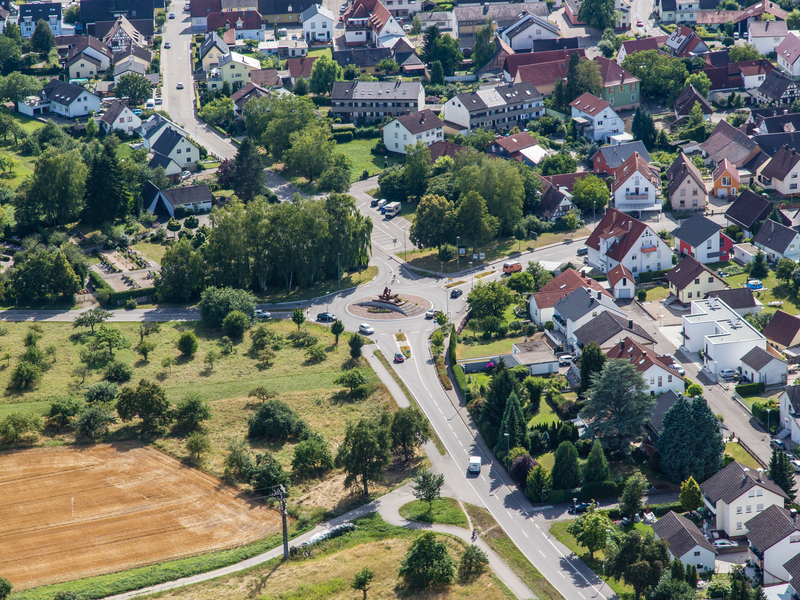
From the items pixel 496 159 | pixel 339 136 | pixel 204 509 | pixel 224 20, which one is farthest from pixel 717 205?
pixel 224 20

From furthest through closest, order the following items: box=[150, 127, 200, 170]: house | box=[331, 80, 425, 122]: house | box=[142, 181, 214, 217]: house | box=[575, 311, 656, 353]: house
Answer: box=[331, 80, 425, 122]: house → box=[150, 127, 200, 170]: house → box=[142, 181, 214, 217]: house → box=[575, 311, 656, 353]: house

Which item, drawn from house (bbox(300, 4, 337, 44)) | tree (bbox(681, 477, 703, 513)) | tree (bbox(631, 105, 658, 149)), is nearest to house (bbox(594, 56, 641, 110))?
tree (bbox(631, 105, 658, 149))

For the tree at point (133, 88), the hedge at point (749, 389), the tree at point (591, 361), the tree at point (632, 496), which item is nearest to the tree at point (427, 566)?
the tree at point (632, 496)

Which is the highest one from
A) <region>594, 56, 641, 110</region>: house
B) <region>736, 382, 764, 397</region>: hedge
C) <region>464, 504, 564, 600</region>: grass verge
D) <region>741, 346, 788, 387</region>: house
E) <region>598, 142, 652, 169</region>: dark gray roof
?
<region>594, 56, 641, 110</region>: house

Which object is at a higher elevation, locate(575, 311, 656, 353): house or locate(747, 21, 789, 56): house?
locate(747, 21, 789, 56): house

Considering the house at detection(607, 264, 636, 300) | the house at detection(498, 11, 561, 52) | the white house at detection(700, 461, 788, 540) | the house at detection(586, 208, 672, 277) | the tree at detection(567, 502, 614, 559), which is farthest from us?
the house at detection(498, 11, 561, 52)

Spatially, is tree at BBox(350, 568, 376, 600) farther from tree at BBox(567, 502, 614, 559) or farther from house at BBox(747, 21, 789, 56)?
house at BBox(747, 21, 789, 56)

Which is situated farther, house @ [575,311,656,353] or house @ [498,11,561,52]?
house @ [498,11,561,52]
